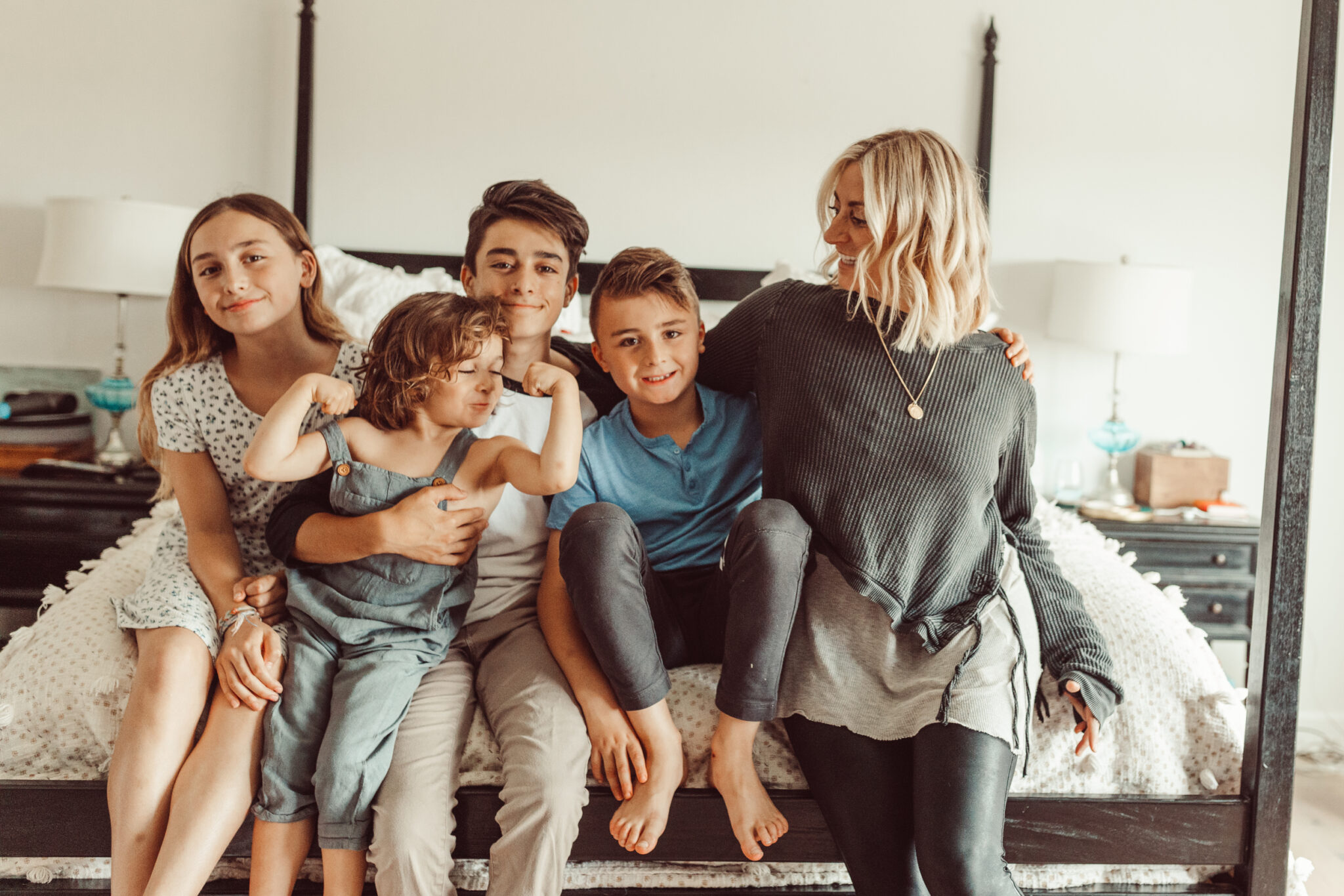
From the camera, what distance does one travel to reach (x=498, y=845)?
1014 mm

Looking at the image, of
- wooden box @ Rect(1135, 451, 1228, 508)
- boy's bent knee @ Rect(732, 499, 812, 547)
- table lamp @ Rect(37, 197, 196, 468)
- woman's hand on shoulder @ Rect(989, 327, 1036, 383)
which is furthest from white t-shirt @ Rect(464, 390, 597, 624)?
wooden box @ Rect(1135, 451, 1228, 508)

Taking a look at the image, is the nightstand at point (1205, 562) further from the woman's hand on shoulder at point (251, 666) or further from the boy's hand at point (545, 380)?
the woman's hand on shoulder at point (251, 666)

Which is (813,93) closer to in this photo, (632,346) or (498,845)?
(632,346)

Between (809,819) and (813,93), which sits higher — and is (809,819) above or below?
below

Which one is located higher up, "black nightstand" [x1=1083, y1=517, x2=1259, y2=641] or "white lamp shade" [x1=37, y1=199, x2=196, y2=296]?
→ "white lamp shade" [x1=37, y1=199, x2=196, y2=296]

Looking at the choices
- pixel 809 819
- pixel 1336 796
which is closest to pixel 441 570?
pixel 809 819

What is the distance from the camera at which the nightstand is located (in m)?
2.29

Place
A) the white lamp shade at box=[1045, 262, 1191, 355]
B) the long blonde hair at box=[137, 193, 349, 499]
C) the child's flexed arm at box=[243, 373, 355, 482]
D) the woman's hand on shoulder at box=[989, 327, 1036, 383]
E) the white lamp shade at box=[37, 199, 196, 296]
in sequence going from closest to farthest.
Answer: the child's flexed arm at box=[243, 373, 355, 482] → the woman's hand on shoulder at box=[989, 327, 1036, 383] → the long blonde hair at box=[137, 193, 349, 499] → the white lamp shade at box=[37, 199, 196, 296] → the white lamp shade at box=[1045, 262, 1191, 355]

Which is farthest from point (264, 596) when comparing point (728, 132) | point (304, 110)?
point (728, 132)

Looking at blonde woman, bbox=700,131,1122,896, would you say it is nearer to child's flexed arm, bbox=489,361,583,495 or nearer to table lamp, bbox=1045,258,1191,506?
child's flexed arm, bbox=489,361,583,495

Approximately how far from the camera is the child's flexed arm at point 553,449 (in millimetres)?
1123

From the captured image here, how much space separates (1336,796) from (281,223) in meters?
2.47

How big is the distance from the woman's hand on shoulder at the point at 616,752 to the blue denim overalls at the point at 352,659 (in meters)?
0.23

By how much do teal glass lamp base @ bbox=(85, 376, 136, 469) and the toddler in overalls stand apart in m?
1.40
